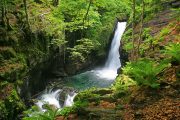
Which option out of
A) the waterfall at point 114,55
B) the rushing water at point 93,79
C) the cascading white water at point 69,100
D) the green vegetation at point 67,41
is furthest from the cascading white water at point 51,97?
the waterfall at point 114,55

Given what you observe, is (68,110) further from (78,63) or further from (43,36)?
(78,63)

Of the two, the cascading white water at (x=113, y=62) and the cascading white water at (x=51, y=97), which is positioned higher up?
the cascading white water at (x=113, y=62)

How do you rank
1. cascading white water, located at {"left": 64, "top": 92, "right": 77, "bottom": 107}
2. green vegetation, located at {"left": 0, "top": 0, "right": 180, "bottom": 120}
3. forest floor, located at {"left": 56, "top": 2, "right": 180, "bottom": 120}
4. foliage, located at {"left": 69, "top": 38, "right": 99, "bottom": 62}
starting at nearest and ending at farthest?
1. forest floor, located at {"left": 56, "top": 2, "right": 180, "bottom": 120}
2. green vegetation, located at {"left": 0, "top": 0, "right": 180, "bottom": 120}
3. foliage, located at {"left": 69, "top": 38, "right": 99, "bottom": 62}
4. cascading white water, located at {"left": 64, "top": 92, "right": 77, "bottom": 107}

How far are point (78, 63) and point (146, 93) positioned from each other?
1757 cm

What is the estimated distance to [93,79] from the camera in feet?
76.3

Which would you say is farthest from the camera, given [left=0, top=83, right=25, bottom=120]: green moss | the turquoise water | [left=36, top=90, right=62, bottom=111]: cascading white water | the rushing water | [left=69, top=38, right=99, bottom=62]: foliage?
the turquoise water

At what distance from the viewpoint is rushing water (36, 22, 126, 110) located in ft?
59.6

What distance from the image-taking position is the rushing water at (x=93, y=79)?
59.6 ft

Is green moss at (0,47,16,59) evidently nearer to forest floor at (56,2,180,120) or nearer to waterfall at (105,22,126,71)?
forest floor at (56,2,180,120)

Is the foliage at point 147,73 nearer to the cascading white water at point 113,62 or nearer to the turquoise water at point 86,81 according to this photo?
the turquoise water at point 86,81

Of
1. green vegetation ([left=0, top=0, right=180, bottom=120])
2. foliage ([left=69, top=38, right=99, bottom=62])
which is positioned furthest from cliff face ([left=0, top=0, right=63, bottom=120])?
foliage ([left=69, top=38, right=99, bottom=62])

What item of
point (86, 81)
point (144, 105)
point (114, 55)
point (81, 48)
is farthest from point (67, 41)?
point (144, 105)

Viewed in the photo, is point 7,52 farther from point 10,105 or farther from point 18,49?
point 10,105

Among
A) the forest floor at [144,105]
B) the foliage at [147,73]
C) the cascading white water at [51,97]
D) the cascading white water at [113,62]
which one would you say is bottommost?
the cascading white water at [51,97]
